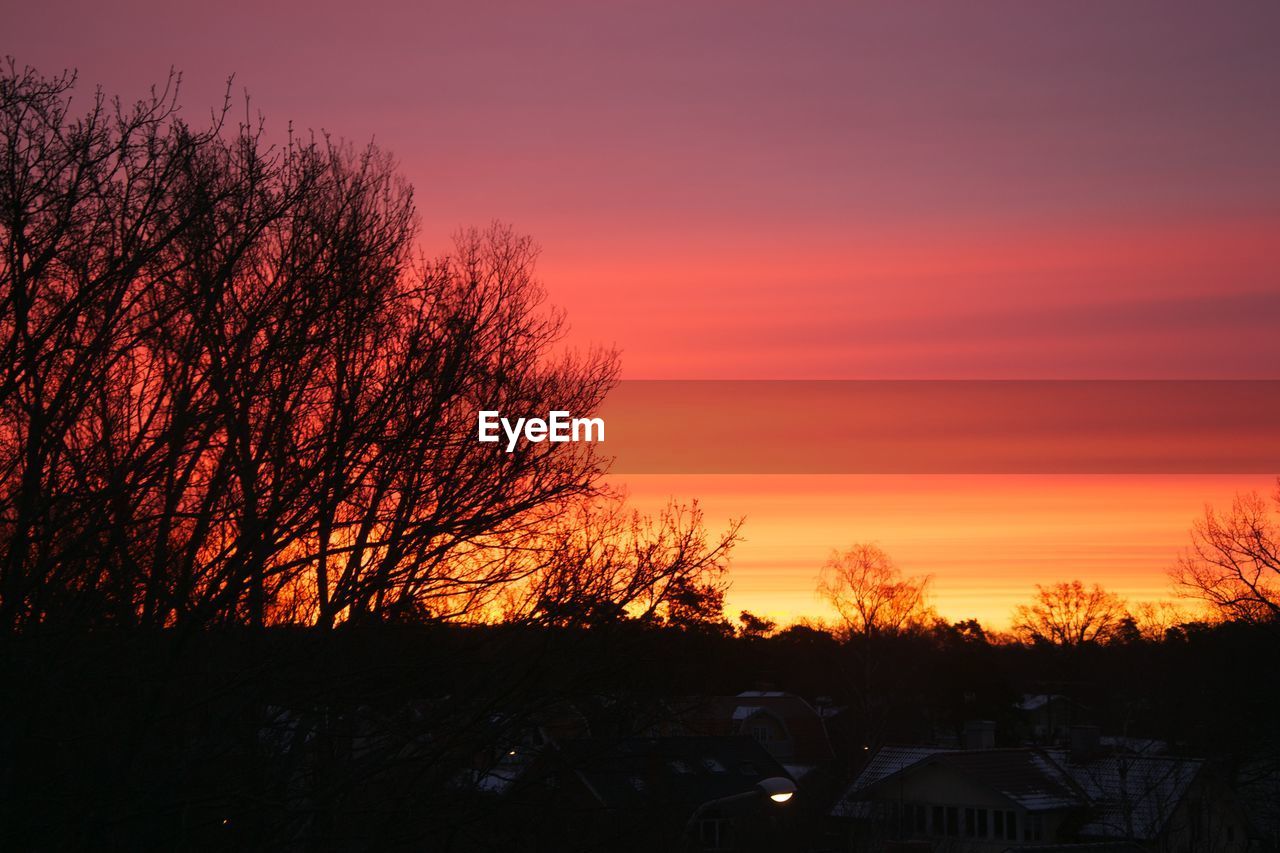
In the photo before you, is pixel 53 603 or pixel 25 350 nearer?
pixel 25 350

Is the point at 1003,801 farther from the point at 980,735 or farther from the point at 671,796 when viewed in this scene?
the point at 671,796

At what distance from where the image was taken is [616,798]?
3447cm

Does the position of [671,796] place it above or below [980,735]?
below

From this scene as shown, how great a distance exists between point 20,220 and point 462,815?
700 centimetres

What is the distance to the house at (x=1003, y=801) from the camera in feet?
133

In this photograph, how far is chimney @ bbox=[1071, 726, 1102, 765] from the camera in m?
48.1

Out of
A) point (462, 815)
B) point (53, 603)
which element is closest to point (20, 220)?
point (53, 603)

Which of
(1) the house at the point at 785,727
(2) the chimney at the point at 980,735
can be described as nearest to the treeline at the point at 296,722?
(2) the chimney at the point at 980,735

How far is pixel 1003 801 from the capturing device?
43.6m

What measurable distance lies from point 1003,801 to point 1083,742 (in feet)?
21.2

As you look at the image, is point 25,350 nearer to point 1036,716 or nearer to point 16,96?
point 16,96

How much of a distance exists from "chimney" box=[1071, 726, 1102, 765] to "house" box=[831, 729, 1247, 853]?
110mm

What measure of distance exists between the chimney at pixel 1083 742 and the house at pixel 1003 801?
110 mm

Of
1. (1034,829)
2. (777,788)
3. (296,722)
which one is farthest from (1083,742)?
(296,722)
